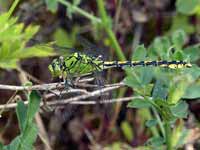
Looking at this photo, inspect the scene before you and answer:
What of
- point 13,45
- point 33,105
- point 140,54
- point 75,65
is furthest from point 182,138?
point 13,45

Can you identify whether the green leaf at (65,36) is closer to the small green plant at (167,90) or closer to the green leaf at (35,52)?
the green leaf at (35,52)

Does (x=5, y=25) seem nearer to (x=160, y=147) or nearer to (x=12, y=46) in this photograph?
(x=12, y=46)

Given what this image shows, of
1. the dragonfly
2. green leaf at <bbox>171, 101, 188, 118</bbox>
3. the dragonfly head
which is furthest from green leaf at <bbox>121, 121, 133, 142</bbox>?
green leaf at <bbox>171, 101, 188, 118</bbox>

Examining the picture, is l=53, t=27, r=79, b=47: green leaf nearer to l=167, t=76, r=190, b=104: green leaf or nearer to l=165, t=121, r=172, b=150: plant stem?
l=165, t=121, r=172, b=150: plant stem

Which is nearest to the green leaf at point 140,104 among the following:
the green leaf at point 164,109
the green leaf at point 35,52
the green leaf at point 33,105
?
the green leaf at point 164,109

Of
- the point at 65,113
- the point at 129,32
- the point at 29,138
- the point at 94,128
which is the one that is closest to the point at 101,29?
the point at 129,32

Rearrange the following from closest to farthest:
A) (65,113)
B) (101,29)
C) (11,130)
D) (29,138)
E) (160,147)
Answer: (29,138) < (160,147) < (65,113) < (11,130) < (101,29)

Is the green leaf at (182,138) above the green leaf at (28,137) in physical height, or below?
below
